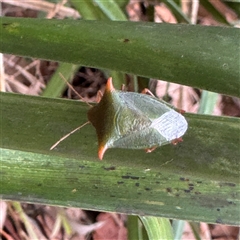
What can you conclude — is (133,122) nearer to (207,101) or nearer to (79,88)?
(207,101)

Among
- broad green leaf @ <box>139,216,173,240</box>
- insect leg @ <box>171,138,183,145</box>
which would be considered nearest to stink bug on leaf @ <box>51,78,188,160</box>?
insect leg @ <box>171,138,183,145</box>

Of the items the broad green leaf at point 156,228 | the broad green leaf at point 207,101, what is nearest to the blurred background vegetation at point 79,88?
the broad green leaf at point 207,101

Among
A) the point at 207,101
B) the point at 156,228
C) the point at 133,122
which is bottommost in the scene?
the point at 156,228

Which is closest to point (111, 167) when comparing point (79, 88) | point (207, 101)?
point (207, 101)

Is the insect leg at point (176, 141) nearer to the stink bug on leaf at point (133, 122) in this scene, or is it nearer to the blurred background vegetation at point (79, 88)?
the stink bug on leaf at point (133, 122)

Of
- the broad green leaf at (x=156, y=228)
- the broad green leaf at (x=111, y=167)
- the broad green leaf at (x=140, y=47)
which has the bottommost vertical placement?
the broad green leaf at (x=156, y=228)

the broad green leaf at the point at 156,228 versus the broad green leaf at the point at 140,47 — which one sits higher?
the broad green leaf at the point at 140,47
